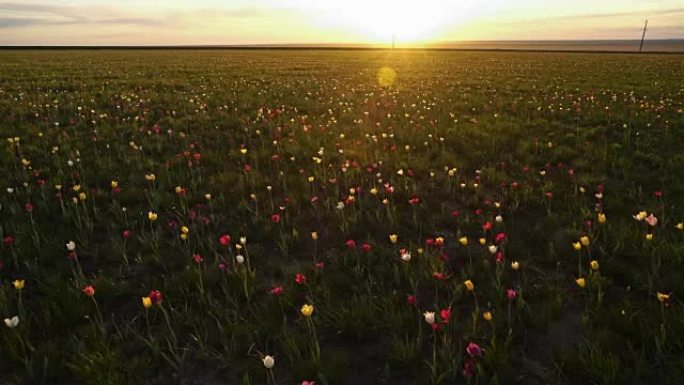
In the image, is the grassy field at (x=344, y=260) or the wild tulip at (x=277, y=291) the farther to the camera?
the wild tulip at (x=277, y=291)

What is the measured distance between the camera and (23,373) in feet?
11.9

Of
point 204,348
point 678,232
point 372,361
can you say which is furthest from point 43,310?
point 678,232

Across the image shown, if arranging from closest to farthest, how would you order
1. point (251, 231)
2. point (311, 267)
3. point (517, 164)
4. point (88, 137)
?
point (311, 267) → point (251, 231) → point (517, 164) → point (88, 137)

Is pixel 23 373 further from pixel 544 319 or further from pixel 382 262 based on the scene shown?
pixel 544 319

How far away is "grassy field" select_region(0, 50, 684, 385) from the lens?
12.0ft

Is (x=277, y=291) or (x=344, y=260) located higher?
(x=277, y=291)

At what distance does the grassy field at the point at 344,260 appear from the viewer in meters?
3.67

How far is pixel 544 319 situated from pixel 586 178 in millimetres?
4378

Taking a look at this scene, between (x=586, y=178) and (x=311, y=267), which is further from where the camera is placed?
(x=586, y=178)

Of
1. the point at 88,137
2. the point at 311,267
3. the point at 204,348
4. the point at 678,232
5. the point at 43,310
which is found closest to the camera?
the point at 204,348

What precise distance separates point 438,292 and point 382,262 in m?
0.77

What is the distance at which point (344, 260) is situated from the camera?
5.12m

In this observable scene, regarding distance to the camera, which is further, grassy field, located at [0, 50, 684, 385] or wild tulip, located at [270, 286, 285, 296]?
wild tulip, located at [270, 286, 285, 296]

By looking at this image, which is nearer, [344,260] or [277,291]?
[277,291]
